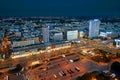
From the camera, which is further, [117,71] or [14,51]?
[14,51]

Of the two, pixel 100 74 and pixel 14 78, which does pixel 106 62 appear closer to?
pixel 100 74

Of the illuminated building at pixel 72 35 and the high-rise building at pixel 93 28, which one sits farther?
the high-rise building at pixel 93 28

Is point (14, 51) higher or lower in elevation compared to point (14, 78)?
higher

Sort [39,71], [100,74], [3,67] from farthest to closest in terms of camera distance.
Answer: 1. [3,67]
2. [39,71]
3. [100,74]

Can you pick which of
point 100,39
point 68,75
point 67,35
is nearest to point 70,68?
point 68,75

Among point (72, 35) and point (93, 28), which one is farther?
point (93, 28)

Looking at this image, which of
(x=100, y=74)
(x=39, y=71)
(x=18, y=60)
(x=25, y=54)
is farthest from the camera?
(x=25, y=54)

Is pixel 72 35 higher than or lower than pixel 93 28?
lower

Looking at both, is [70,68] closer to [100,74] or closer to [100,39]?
[100,74]

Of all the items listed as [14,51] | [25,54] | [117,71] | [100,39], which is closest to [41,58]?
[25,54]

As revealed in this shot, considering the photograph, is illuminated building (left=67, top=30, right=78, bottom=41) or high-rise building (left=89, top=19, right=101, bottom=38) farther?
high-rise building (left=89, top=19, right=101, bottom=38)
